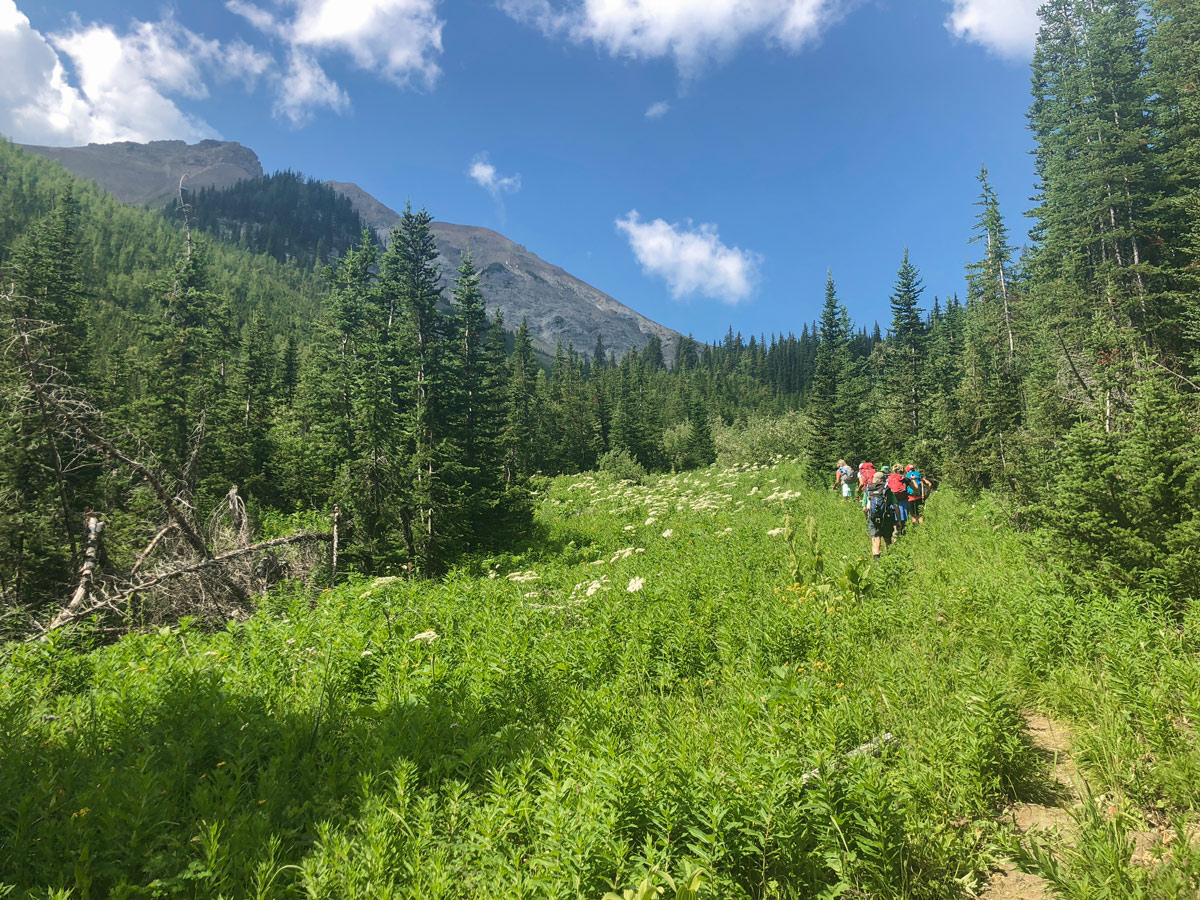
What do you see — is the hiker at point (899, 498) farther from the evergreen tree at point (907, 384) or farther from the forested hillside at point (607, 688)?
the evergreen tree at point (907, 384)

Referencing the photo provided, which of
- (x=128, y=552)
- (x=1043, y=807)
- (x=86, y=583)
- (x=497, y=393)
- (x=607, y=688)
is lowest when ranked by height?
(x=1043, y=807)

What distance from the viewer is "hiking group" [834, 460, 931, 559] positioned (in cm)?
1066

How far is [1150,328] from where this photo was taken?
19.5 metres

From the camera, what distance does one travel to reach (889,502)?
1088cm

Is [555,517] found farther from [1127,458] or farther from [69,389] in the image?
[1127,458]

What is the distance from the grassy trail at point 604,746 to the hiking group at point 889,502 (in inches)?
115

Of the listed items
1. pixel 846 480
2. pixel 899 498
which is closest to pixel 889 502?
pixel 899 498

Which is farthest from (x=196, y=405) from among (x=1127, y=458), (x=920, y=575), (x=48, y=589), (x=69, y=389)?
(x=1127, y=458)

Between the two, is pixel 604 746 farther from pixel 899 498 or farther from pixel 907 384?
pixel 907 384

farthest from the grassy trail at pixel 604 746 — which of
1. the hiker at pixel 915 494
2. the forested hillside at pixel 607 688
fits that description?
the hiker at pixel 915 494

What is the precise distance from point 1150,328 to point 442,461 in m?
27.0

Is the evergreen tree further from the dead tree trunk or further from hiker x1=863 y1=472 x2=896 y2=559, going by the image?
the dead tree trunk

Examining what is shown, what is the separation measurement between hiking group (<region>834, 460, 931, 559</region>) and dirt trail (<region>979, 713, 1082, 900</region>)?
5.48 meters

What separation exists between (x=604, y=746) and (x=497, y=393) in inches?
703
